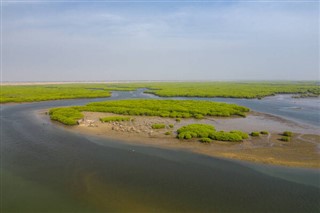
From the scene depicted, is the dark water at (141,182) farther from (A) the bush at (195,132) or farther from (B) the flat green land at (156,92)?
(B) the flat green land at (156,92)

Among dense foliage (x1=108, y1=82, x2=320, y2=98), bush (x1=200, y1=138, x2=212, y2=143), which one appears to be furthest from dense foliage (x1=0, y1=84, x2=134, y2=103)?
bush (x1=200, y1=138, x2=212, y2=143)

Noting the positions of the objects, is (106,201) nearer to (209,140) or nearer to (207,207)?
(207,207)

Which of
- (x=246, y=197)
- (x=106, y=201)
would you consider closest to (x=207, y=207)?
(x=246, y=197)

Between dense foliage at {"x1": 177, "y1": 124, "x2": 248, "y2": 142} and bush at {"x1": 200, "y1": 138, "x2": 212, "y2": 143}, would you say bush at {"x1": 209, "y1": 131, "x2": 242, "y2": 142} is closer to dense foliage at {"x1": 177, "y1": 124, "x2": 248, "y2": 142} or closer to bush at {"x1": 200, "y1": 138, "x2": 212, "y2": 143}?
dense foliage at {"x1": 177, "y1": 124, "x2": 248, "y2": 142}

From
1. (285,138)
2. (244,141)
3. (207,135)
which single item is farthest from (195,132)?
(285,138)

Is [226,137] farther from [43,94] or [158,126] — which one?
[43,94]

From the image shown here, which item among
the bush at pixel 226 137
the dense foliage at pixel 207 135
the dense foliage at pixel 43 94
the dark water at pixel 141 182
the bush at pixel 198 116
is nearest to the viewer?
the dark water at pixel 141 182

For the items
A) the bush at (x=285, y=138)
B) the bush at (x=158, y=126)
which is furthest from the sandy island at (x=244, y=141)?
the bush at (x=158, y=126)
